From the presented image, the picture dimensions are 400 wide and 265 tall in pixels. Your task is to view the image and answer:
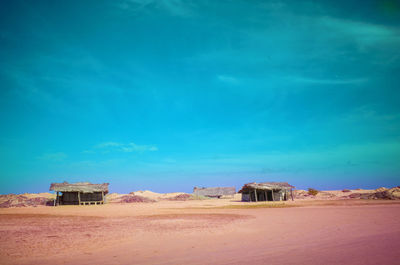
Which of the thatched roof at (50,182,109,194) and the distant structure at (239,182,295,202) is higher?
the thatched roof at (50,182,109,194)

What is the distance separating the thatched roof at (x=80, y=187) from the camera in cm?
3712

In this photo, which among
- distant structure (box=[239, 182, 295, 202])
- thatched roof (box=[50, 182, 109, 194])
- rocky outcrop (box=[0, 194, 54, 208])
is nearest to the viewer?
thatched roof (box=[50, 182, 109, 194])

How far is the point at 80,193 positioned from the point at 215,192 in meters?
31.1

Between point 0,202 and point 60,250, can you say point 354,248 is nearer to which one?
point 60,250

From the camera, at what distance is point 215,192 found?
Result: 6003 cm

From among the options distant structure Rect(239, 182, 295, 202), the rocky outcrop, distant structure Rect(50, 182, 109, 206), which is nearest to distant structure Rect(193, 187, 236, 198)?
distant structure Rect(239, 182, 295, 202)

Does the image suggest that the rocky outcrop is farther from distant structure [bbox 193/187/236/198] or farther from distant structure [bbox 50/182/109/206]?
distant structure [bbox 193/187/236/198]

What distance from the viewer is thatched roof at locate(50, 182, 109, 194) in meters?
37.1

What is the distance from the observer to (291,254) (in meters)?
5.09

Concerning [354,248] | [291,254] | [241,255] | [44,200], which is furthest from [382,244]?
[44,200]

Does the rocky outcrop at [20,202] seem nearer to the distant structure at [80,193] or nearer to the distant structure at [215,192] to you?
the distant structure at [80,193]

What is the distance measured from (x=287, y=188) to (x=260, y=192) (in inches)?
171

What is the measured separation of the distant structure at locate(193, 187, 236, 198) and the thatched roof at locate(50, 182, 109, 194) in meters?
25.7

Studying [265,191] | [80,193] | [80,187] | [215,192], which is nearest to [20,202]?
[80,193]
